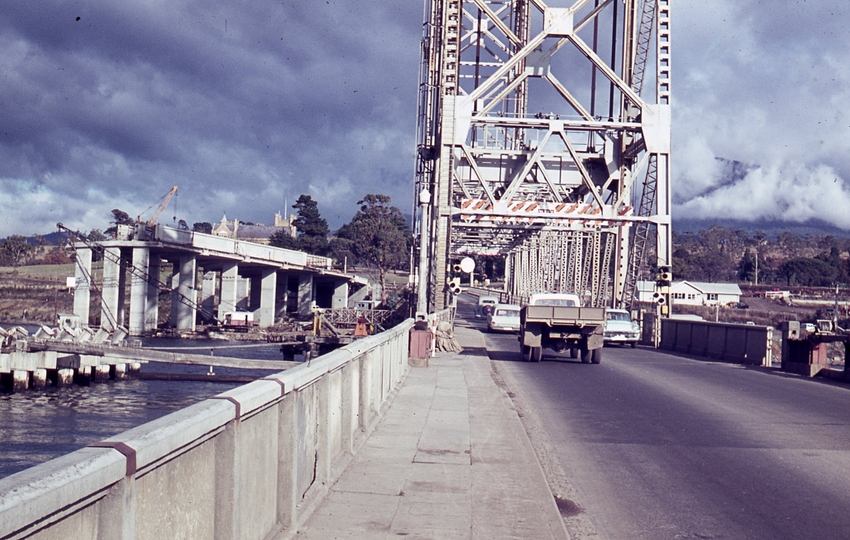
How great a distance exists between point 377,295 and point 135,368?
65033mm

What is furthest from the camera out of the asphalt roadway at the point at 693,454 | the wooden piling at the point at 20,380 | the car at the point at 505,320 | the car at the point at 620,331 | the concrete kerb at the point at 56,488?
the car at the point at 505,320

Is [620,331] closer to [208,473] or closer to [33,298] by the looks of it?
[208,473]

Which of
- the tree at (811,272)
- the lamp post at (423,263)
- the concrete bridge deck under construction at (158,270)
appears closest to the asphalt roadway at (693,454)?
the lamp post at (423,263)

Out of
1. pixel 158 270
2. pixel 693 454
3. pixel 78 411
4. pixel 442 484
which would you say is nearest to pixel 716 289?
pixel 158 270

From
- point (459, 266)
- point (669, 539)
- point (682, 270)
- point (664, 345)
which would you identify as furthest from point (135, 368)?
point (682, 270)

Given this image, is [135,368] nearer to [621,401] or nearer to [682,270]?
[621,401]

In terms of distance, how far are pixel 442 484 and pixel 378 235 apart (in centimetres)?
10704

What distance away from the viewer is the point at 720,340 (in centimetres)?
3141

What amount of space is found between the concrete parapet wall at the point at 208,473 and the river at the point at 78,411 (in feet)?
42.3

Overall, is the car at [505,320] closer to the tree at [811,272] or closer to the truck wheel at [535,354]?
the truck wheel at [535,354]

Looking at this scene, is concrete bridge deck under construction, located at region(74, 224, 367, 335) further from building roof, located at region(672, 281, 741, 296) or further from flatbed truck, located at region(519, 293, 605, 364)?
building roof, located at region(672, 281, 741, 296)

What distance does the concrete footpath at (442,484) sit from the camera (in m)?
6.72

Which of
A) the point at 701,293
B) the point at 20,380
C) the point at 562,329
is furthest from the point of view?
the point at 701,293

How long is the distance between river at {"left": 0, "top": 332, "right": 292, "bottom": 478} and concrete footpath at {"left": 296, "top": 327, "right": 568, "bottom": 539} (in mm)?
9621
